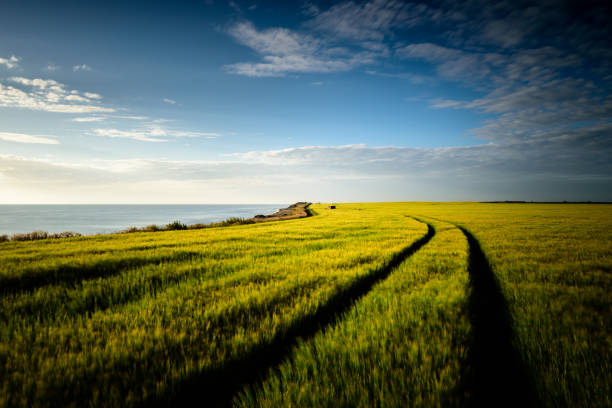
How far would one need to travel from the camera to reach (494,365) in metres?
2.46

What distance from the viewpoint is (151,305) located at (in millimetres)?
3559

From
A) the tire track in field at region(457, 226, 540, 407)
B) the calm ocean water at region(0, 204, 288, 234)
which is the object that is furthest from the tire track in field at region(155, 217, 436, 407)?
the calm ocean water at region(0, 204, 288, 234)

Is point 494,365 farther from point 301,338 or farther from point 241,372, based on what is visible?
point 241,372

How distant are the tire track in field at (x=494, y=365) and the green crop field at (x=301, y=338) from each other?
17 mm

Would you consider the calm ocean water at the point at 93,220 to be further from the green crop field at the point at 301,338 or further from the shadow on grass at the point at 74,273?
the green crop field at the point at 301,338

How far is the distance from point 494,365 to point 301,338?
6.79 ft

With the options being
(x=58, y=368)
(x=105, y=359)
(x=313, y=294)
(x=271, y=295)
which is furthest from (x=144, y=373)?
(x=313, y=294)

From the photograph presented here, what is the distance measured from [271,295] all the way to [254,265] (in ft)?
7.97

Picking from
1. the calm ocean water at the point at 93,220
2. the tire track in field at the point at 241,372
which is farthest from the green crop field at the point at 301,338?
the calm ocean water at the point at 93,220

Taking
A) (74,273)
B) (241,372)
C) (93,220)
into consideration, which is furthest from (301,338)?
(93,220)

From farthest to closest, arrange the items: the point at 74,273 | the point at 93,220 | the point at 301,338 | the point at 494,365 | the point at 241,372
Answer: the point at 93,220 → the point at 74,273 → the point at 301,338 → the point at 494,365 → the point at 241,372

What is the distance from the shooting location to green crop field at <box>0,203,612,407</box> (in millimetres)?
1925

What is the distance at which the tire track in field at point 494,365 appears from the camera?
1990 millimetres

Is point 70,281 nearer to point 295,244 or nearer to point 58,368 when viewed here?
point 58,368
